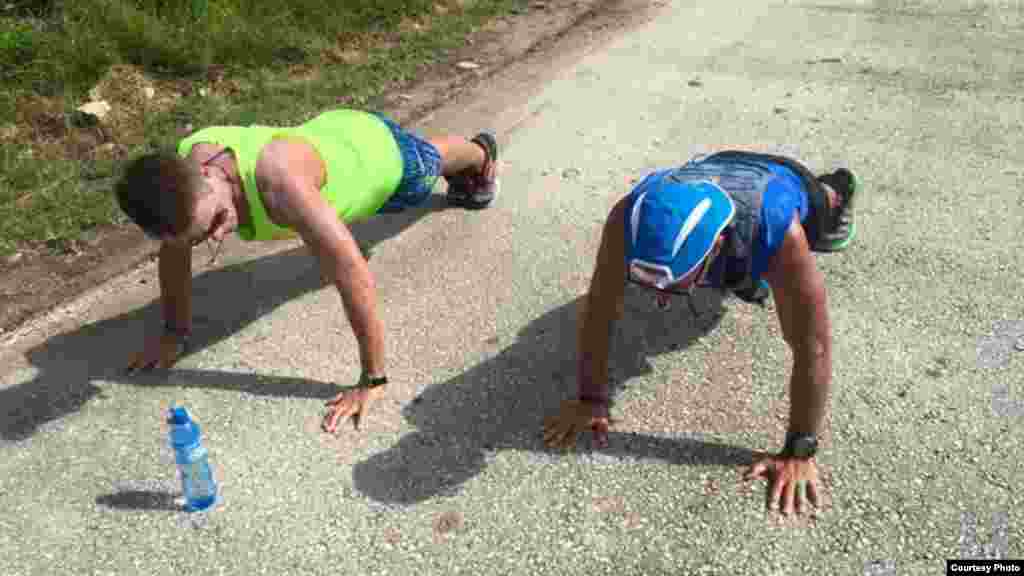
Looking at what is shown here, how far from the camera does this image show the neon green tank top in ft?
9.58

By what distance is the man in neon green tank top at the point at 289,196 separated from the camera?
2559mm

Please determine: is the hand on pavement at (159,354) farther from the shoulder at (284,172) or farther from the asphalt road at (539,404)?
the shoulder at (284,172)

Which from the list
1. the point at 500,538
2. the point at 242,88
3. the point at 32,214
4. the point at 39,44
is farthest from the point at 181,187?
the point at 39,44

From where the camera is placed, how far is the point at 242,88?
528cm

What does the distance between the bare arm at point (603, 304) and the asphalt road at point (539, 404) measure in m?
0.20

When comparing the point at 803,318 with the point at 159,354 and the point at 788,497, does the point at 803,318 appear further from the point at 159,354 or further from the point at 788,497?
the point at 159,354

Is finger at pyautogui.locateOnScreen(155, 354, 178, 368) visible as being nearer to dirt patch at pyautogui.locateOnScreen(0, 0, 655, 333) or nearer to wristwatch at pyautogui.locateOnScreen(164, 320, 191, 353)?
wristwatch at pyautogui.locateOnScreen(164, 320, 191, 353)

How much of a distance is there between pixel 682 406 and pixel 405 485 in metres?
0.90

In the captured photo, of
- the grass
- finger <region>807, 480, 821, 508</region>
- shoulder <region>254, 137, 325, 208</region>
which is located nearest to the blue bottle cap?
shoulder <region>254, 137, 325, 208</region>

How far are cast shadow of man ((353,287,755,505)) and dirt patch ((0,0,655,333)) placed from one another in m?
1.67

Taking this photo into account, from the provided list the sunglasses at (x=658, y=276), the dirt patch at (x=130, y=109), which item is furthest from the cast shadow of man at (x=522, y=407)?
the dirt patch at (x=130, y=109)

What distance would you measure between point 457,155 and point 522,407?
1.40 m

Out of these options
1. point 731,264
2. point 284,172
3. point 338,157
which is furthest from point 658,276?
point 338,157

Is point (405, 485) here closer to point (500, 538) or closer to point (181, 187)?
point (500, 538)
